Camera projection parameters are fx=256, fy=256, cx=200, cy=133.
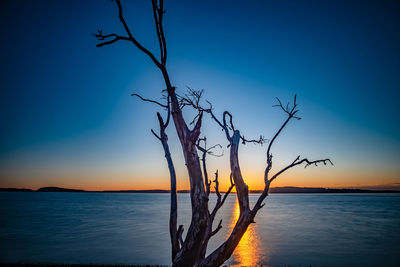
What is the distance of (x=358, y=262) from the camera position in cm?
1634

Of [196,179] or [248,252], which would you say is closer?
[196,179]

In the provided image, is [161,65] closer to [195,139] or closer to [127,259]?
[195,139]

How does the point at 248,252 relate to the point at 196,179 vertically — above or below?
below

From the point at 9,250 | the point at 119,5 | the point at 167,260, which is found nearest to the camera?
the point at 119,5

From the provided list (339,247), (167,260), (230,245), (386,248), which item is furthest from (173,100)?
(386,248)

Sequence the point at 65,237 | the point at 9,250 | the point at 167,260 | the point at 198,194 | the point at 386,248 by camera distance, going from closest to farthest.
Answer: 1. the point at 198,194
2. the point at 167,260
3. the point at 9,250
4. the point at 386,248
5. the point at 65,237

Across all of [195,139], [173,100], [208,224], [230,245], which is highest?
[173,100]

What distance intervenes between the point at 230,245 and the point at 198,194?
41.5 inches

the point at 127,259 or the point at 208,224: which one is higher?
the point at 208,224

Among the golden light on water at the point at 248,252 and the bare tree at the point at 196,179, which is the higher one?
the bare tree at the point at 196,179

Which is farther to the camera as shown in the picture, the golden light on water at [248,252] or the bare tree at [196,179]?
the golden light on water at [248,252]

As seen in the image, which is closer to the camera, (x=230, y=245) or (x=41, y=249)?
(x=230, y=245)

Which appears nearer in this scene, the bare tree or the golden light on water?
the bare tree

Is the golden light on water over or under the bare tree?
under
